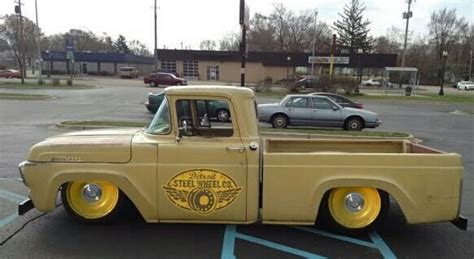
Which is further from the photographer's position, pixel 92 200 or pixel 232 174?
pixel 92 200

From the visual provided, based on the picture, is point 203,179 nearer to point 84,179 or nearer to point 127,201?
point 127,201

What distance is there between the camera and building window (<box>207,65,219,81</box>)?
6519 centimetres

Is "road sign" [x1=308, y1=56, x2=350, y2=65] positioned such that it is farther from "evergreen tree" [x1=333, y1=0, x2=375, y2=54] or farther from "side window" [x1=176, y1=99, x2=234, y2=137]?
"side window" [x1=176, y1=99, x2=234, y2=137]

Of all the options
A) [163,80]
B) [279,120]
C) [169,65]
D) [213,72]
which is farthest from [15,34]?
[279,120]

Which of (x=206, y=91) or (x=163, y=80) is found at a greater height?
(x=206, y=91)

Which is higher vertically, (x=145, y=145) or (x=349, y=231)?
(x=145, y=145)

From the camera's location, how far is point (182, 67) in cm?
6594

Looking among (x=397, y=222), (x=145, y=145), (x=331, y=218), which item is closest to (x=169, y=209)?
(x=145, y=145)

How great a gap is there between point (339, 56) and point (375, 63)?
19.5ft

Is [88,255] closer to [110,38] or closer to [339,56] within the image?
[339,56]

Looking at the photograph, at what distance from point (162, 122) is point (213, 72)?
203 ft

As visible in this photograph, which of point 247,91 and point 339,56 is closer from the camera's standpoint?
point 247,91

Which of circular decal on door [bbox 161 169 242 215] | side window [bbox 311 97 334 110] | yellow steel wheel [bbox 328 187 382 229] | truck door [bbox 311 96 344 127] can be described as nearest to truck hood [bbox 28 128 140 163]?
circular decal on door [bbox 161 169 242 215]

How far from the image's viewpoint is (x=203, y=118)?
15.8ft
